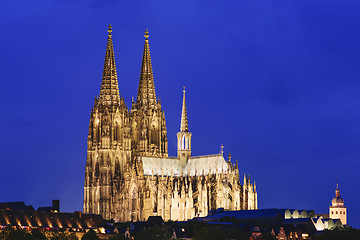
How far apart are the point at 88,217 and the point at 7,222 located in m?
20.8

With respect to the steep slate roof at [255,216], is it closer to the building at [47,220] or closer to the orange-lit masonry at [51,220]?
the building at [47,220]

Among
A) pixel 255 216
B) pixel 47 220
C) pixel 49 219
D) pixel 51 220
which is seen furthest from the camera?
pixel 255 216

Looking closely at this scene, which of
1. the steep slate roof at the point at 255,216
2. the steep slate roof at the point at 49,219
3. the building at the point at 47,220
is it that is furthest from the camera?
the steep slate roof at the point at 255,216

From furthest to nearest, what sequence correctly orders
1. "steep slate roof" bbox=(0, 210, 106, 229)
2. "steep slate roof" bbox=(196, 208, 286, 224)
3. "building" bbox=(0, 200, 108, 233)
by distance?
1. "steep slate roof" bbox=(196, 208, 286, 224)
2. "steep slate roof" bbox=(0, 210, 106, 229)
3. "building" bbox=(0, 200, 108, 233)

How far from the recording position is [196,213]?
197500 mm

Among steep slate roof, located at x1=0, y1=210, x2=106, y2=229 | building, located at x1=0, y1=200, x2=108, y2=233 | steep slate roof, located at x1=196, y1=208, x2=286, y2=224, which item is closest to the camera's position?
building, located at x1=0, y1=200, x2=108, y2=233

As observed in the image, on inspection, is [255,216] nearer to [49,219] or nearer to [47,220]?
[49,219]

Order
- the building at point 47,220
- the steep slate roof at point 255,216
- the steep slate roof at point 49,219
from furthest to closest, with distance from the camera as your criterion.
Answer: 1. the steep slate roof at point 255,216
2. the steep slate roof at point 49,219
3. the building at point 47,220

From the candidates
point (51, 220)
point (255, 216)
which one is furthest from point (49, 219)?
point (255, 216)

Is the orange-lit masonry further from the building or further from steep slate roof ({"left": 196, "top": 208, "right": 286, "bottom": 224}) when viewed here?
steep slate roof ({"left": 196, "top": 208, "right": 286, "bottom": 224})

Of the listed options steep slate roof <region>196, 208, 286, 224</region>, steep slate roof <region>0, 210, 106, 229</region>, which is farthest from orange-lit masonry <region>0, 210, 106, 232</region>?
steep slate roof <region>196, 208, 286, 224</region>

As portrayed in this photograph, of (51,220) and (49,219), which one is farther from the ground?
(49,219)

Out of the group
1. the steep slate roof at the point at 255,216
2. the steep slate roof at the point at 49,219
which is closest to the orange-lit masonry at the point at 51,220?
the steep slate roof at the point at 49,219

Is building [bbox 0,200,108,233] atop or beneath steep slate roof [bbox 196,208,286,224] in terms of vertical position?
beneath
